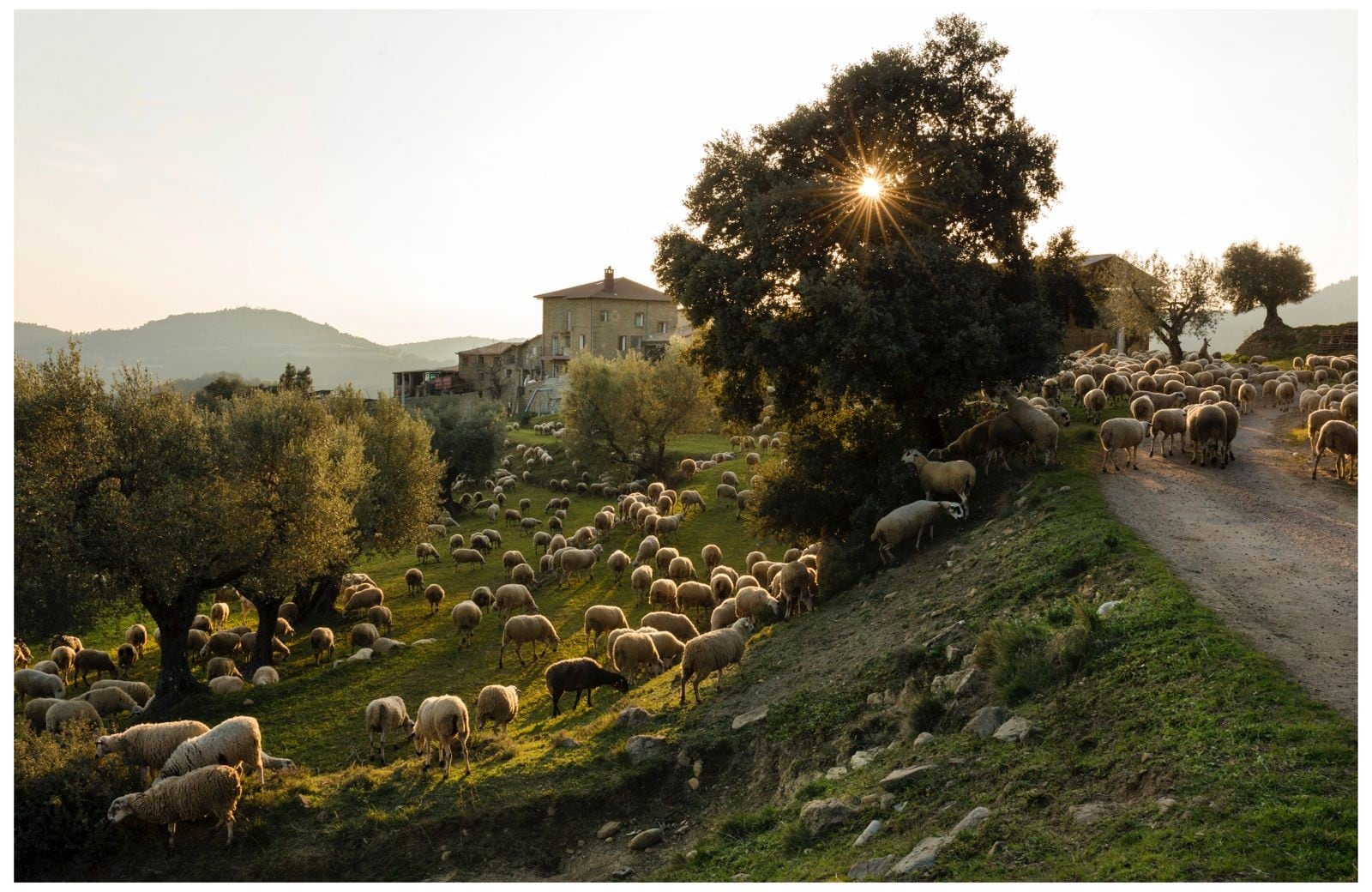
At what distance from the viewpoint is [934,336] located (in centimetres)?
2239

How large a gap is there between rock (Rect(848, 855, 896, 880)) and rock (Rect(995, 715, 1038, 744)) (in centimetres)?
251

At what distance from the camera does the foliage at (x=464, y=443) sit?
58500 mm

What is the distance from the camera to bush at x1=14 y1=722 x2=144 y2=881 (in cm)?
1322

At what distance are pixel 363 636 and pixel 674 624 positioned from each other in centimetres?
1064

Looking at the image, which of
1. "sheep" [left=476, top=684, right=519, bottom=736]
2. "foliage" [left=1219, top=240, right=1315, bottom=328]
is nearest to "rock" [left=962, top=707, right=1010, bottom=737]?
"sheep" [left=476, top=684, right=519, bottom=736]

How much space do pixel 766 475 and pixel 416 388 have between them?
8716 cm

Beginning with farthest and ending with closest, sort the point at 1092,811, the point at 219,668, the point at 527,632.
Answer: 1. the point at 219,668
2. the point at 527,632
3. the point at 1092,811

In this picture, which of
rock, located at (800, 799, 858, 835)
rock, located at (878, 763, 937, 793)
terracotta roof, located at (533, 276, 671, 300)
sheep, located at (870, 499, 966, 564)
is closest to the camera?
rock, located at (800, 799, 858, 835)

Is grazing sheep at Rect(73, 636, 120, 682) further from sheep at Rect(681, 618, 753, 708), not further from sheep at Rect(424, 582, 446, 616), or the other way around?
sheep at Rect(681, 618, 753, 708)

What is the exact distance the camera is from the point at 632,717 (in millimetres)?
15953

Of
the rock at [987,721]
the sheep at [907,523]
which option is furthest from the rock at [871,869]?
the sheep at [907,523]

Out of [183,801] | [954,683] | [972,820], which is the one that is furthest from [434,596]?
[972,820]

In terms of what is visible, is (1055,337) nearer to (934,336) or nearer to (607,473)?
(934,336)

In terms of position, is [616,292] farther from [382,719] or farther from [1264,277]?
[382,719]
